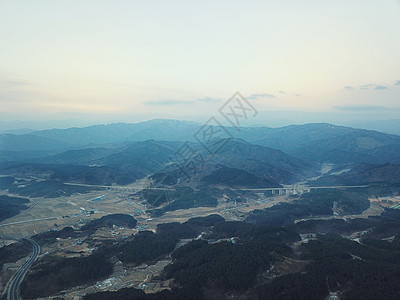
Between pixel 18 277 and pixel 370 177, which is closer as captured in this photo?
pixel 18 277

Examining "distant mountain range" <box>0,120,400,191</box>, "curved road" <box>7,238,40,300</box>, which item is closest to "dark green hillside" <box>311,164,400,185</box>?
"distant mountain range" <box>0,120,400,191</box>

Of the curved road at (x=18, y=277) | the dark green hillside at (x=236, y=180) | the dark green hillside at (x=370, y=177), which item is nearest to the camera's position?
the curved road at (x=18, y=277)

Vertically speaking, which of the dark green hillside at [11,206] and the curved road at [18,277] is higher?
the curved road at [18,277]

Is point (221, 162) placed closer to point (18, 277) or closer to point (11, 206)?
point (11, 206)

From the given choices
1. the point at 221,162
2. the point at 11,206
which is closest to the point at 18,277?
the point at 11,206

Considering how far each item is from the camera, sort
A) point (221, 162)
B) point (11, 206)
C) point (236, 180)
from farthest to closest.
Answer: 1. point (221, 162)
2. point (236, 180)
3. point (11, 206)

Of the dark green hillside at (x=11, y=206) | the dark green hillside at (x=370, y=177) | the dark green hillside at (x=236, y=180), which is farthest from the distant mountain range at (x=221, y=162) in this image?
the dark green hillside at (x=11, y=206)

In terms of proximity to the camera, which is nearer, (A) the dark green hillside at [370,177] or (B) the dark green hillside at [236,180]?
(A) the dark green hillside at [370,177]

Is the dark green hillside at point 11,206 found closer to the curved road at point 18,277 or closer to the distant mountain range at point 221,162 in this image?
the distant mountain range at point 221,162

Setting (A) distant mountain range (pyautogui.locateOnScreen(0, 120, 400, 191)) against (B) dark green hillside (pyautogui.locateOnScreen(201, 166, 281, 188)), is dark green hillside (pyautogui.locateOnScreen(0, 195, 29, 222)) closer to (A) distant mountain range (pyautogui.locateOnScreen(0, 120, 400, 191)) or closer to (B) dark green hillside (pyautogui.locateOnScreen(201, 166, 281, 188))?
(A) distant mountain range (pyautogui.locateOnScreen(0, 120, 400, 191))

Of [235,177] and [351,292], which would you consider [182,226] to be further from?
[235,177]

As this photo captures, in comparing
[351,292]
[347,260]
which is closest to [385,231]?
[347,260]
